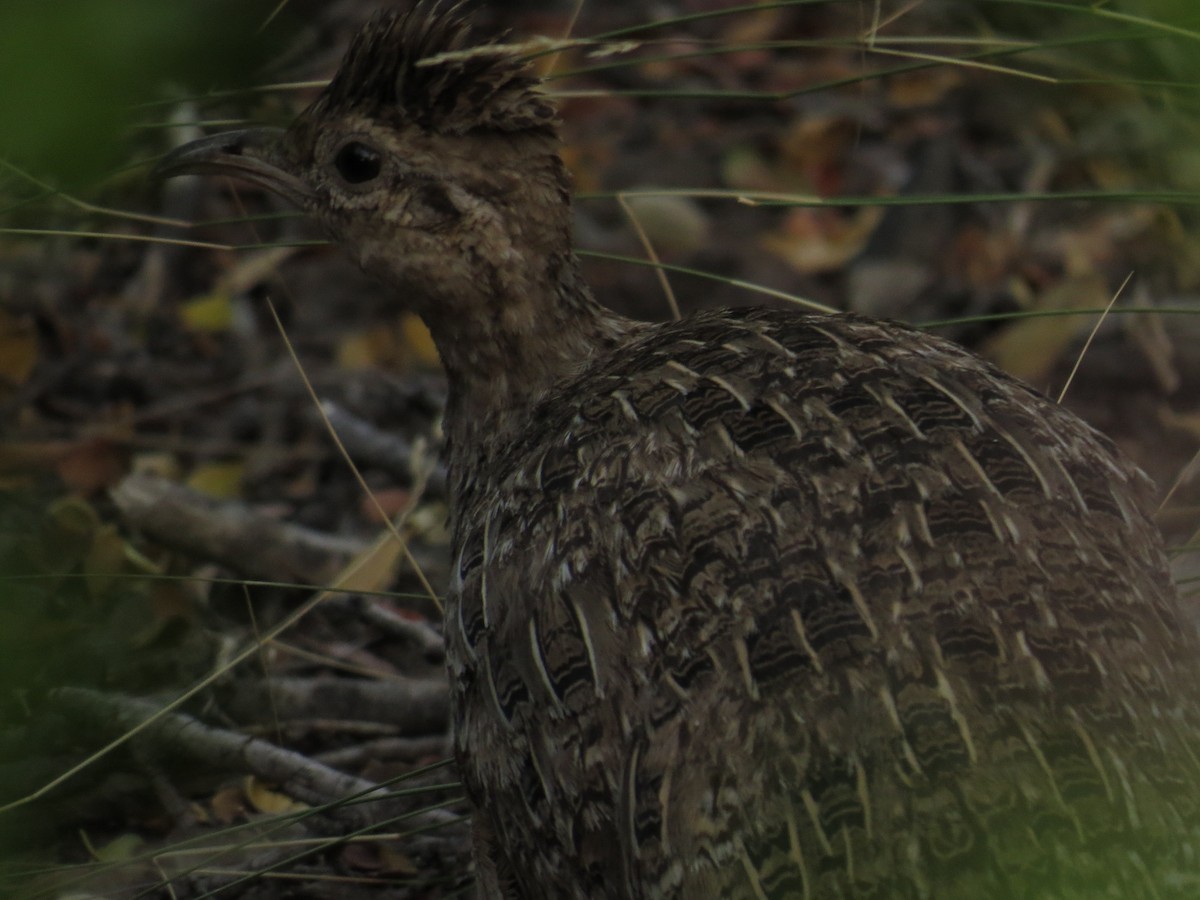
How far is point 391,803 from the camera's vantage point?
464 centimetres

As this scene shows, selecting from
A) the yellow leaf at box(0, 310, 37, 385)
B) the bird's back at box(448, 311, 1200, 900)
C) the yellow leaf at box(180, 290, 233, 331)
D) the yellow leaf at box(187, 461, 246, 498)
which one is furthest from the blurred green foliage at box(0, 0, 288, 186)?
the yellow leaf at box(180, 290, 233, 331)

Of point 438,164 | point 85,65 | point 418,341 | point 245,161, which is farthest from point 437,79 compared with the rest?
point 418,341

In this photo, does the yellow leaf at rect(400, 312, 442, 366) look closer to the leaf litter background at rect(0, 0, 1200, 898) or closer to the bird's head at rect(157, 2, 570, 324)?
the leaf litter background at rect(0, 0, 1200, 898)

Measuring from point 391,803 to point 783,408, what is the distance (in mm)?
2115

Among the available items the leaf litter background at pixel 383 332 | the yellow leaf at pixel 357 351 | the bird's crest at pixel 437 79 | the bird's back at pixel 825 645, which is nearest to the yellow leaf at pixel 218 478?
the leaf litter background at pixel 383 332

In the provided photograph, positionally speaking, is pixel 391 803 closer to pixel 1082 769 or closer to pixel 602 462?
pixel 602 462

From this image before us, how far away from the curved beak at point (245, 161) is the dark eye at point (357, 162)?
160 mm

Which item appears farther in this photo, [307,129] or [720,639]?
[307,129]

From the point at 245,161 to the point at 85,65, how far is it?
3.40 meters

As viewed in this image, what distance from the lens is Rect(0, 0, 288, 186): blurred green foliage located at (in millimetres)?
844

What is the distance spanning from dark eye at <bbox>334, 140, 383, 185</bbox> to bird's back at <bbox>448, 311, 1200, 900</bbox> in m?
0.91

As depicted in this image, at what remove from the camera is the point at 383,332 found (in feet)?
23.4

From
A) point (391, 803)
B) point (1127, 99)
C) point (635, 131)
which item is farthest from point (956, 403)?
point (635, 131)

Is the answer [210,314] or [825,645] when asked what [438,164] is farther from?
[210,314]
